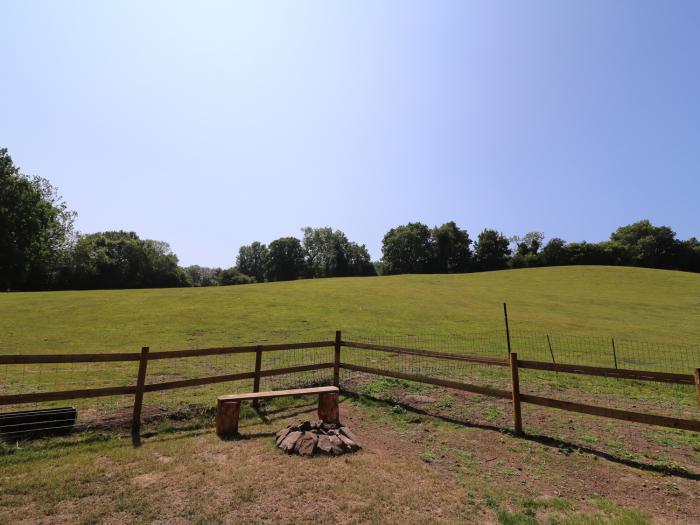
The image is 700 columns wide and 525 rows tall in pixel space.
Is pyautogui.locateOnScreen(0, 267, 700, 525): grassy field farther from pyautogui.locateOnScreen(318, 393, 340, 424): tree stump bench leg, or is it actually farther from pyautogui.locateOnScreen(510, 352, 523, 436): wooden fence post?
pyautogui.locateOnScreen(318, 393, 340, 424): tree stump bench leg

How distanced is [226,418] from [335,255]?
8883 cm

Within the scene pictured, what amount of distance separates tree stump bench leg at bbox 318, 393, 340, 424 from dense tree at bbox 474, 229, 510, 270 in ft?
306

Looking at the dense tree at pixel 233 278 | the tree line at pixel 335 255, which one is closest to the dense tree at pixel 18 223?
the tree line at pixel 335 255

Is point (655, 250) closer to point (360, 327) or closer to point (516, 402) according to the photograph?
point (360, 327)

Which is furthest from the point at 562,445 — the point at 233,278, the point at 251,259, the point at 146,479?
the point at 251,259

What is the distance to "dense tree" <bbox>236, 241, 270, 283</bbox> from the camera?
113 m

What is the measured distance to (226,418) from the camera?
23.1 feet

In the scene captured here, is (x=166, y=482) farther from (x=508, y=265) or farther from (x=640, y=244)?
(x=640, y=244)

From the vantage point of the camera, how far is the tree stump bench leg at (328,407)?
7836 millimetres

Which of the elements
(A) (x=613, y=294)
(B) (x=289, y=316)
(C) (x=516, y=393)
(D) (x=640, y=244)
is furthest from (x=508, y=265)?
(C) (x=516, y=393)

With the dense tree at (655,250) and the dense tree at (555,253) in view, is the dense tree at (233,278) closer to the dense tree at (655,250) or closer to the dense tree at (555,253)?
the dense tree at (555,253)

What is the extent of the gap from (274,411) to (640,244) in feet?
354

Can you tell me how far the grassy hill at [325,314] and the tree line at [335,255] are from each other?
3218 cm

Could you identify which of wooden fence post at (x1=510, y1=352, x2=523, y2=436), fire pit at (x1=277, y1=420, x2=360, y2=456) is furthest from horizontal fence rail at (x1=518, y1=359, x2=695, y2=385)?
fire pit at (x1=277, y1=420, x2=360, y2=456)
